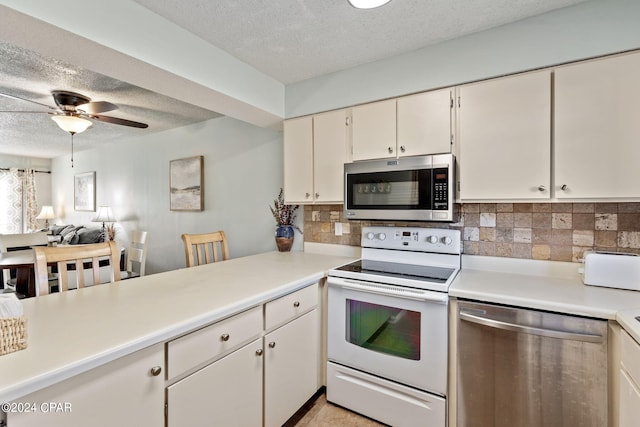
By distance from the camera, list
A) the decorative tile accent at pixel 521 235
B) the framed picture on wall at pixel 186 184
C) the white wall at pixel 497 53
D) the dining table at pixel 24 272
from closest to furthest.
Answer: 1. the white wall at pixel 497 53
2. the decorative tile accent at pixel 521 235
3. the dining table at pixel 24 272
4. the framed picture on wall at pixel 186 184

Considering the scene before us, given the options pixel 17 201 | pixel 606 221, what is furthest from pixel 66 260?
pixel 17 201

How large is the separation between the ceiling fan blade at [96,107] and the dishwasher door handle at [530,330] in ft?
Answer: 9.96

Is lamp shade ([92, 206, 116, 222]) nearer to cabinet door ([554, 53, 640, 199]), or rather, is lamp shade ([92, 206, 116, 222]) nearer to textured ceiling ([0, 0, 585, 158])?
textured ceiling ([0, 0, 585, 158])

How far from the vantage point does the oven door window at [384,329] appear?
1.60 metres

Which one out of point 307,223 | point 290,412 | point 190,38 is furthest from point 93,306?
point 307,223

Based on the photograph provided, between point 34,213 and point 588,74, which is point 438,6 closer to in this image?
point 588,74

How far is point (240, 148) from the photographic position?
10.4 feet

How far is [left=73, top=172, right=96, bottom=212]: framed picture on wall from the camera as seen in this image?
5.22 meters

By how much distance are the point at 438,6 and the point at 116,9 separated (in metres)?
1.57

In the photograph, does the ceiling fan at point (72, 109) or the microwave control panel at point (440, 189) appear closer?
the microwave control panel at point (440, 189)

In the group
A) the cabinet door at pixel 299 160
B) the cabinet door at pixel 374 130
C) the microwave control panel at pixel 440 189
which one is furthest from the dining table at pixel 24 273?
the microwave control panel at pixel 440 189

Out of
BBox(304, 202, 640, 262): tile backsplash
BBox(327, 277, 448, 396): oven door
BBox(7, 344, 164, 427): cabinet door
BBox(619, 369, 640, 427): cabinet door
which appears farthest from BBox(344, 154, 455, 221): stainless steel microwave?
BBox(7, 344, 164, 427): cabinet door

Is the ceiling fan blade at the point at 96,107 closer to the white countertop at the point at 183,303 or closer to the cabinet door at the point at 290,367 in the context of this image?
the white countertop at the point at 183,303

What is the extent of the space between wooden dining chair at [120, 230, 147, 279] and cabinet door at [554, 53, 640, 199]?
11.6ft
